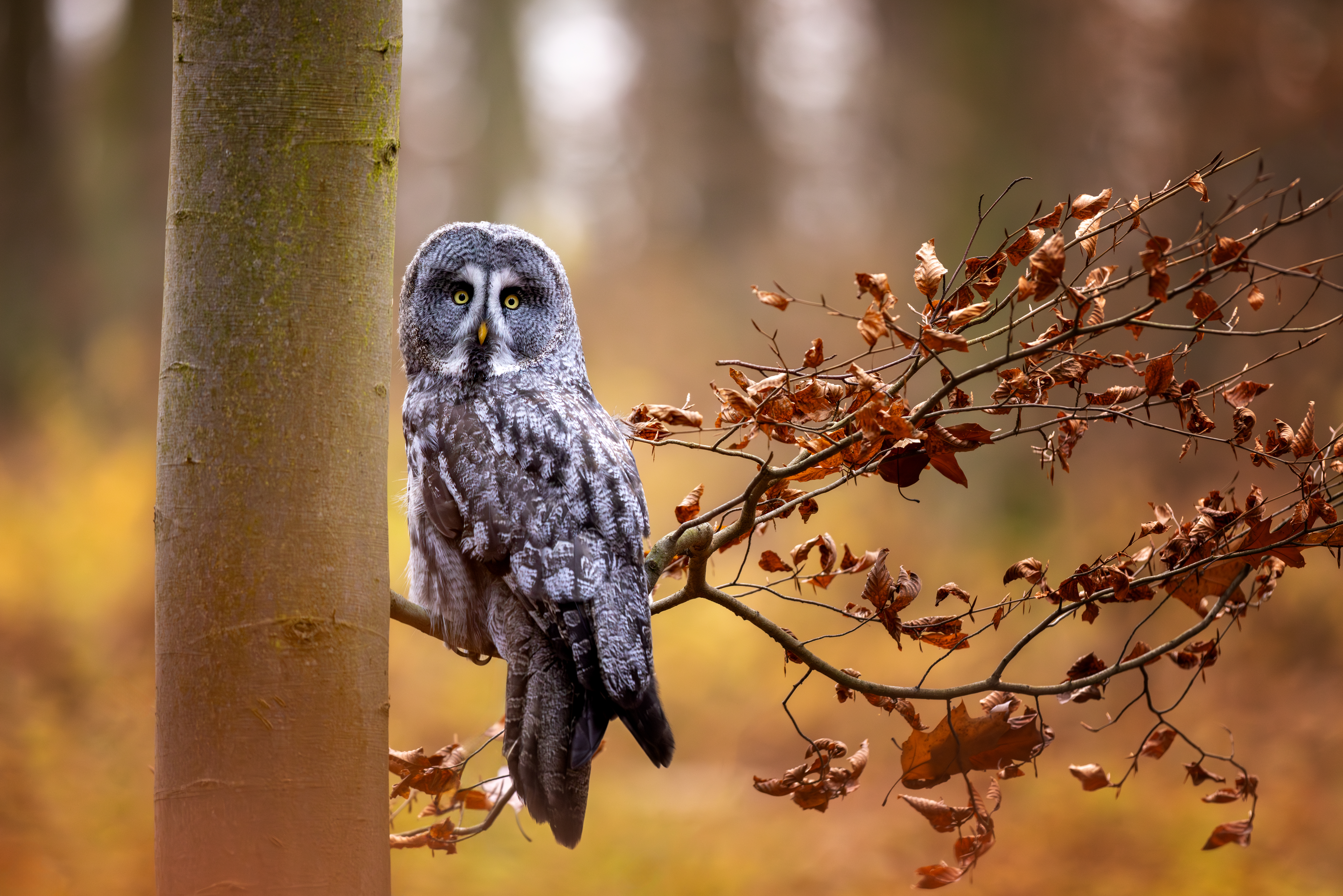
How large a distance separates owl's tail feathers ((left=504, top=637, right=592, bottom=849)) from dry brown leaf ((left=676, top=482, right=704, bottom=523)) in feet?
1.08

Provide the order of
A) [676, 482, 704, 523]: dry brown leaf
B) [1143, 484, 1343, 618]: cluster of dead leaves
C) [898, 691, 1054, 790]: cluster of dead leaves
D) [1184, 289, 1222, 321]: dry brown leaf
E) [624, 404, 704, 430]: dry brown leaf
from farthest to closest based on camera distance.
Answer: [676, 482, 704, 523]: dry brown leaf → [624, 404, 704, 430]: dry brown leaf → [898, 691, 1054, 790]: cluster of dead leaves → [1143, 484, 1343, 618]: cluster of dead leaves → [1184, 289, 1222, 321]: dry brown leaf

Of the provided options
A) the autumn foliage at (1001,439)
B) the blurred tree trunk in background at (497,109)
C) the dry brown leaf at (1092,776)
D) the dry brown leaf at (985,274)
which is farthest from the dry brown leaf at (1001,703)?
the blurred tree trunk in background at (497,109)

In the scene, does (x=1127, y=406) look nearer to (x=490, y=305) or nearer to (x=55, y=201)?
(x=490, y=305)

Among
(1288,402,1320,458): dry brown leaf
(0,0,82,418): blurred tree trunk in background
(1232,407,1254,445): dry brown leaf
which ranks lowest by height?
(1288,402,1320,458): dry brown leaf

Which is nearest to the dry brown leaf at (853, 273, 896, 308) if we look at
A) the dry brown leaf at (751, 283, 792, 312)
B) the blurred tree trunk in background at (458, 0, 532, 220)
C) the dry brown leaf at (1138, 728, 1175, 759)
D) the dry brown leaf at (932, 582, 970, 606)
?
the dry brown leaf at (751, 283, 792, 312)

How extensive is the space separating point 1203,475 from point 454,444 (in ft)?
15.5

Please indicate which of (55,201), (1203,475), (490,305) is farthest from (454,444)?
(55,201)

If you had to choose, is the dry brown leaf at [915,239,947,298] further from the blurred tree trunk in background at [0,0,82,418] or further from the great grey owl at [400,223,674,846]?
the blurred tree trunk in background at [0,0,82,418]

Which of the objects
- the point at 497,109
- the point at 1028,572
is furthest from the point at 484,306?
the point at 497,109

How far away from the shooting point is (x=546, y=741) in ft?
5.12

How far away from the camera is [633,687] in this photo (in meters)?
1.57

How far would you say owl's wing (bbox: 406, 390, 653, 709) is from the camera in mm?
1616

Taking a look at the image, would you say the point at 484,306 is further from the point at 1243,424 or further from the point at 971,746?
the point at 1243,424

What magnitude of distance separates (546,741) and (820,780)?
449mm
